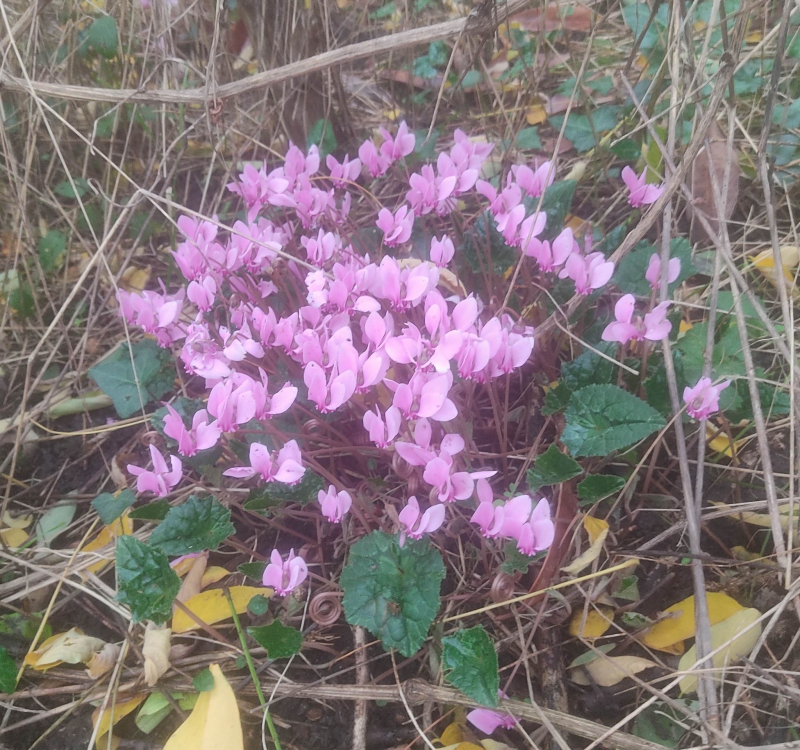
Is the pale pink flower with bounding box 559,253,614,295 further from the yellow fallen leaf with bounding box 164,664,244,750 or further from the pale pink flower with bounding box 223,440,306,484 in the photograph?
the yellow fallen leaf with bounding box 164,664,244,750

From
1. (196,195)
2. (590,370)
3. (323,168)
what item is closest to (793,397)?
(590,370)

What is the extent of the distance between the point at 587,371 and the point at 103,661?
0.89 metres

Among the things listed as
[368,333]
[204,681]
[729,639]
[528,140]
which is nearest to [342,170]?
[368,333]

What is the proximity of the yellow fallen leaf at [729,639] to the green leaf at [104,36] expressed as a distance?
1.86m

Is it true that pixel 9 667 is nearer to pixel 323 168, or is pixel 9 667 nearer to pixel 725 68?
pixel 323 168

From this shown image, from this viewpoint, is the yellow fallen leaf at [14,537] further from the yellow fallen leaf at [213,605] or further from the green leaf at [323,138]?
the green leaf at [323,138]

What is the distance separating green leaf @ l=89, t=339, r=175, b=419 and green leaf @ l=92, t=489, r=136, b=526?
0.69 feet

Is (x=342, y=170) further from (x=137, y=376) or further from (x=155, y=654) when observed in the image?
(x=155, y=654)

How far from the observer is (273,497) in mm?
962

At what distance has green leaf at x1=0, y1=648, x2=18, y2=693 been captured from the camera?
96cm

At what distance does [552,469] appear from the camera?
897 millimetres

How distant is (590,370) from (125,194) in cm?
144

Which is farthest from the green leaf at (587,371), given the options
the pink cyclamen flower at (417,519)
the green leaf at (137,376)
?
the green leaf at (137,376)

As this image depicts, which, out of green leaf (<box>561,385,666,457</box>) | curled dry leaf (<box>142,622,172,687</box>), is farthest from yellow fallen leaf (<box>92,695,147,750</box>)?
green leaf (<box>561,385,666,457</box>)
